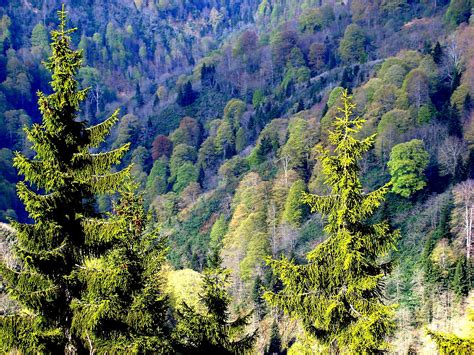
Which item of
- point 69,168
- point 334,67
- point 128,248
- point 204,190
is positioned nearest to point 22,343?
point 69,168

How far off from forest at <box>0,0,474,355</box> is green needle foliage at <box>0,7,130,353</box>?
5cm

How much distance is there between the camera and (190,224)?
309ft

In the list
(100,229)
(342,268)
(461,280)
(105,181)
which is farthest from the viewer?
(461,280)

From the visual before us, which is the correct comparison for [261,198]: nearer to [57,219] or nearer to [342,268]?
[342,268]

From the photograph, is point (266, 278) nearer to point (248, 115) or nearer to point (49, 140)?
point (49, 140)

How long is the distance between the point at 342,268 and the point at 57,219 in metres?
7.42

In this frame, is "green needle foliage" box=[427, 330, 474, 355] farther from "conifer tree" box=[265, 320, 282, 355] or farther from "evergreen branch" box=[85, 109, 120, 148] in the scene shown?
"conifer tree" box=[265, 320, 282, 355]

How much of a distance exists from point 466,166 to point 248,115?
238 feet

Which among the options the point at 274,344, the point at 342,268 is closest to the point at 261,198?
the point at 274,344

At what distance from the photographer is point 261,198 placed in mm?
80500

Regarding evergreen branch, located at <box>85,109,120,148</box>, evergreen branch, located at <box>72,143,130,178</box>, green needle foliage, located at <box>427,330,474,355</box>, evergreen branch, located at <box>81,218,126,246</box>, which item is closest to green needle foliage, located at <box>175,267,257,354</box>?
evergreen branch, located at <box>81,218,126,246</box>

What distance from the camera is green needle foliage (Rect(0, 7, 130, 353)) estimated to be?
11.4 m

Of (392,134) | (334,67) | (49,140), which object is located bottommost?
(334,67)

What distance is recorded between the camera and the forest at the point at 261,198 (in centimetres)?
1212
